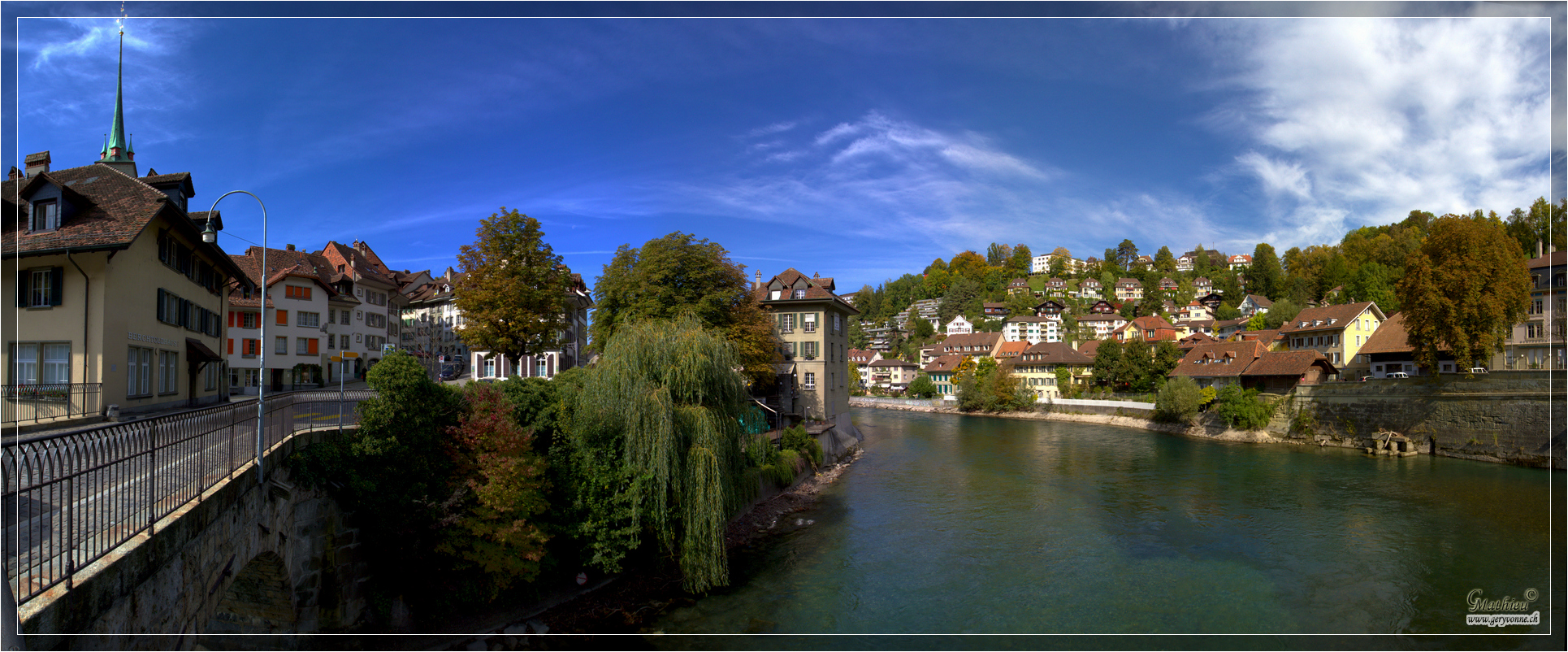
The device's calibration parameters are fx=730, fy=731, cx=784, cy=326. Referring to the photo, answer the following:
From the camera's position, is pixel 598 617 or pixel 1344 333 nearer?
pixel 598 617

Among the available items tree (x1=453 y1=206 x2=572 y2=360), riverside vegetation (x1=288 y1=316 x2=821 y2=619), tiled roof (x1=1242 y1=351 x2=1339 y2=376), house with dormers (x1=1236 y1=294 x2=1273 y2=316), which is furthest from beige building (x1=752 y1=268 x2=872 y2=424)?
house with dormers (x1=1236 y1=294 x2=1273 y2=316)

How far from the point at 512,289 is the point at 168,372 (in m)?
10.5

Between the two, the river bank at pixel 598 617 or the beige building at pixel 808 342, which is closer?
the river bank at pixel 598 617

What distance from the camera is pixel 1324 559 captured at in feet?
67.3

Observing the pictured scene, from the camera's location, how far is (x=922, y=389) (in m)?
92.6

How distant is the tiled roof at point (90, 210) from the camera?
49.0 ft

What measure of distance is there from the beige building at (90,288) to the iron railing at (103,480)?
6629mm

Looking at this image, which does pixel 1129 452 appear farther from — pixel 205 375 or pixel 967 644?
pixel 205 375

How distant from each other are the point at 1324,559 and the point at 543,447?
21.6 meters

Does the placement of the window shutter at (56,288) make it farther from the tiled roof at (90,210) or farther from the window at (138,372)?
the window at (138,372)

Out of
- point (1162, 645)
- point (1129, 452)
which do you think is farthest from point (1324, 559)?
point (1129, 452)

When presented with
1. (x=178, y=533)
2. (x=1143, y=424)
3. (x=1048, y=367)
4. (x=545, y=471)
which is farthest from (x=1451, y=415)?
(x=178, y=533)

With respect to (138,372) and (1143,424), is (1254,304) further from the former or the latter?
(138,372)

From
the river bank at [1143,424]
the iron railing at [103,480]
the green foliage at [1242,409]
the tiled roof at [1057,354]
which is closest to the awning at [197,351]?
the iron railing at [103,480]
